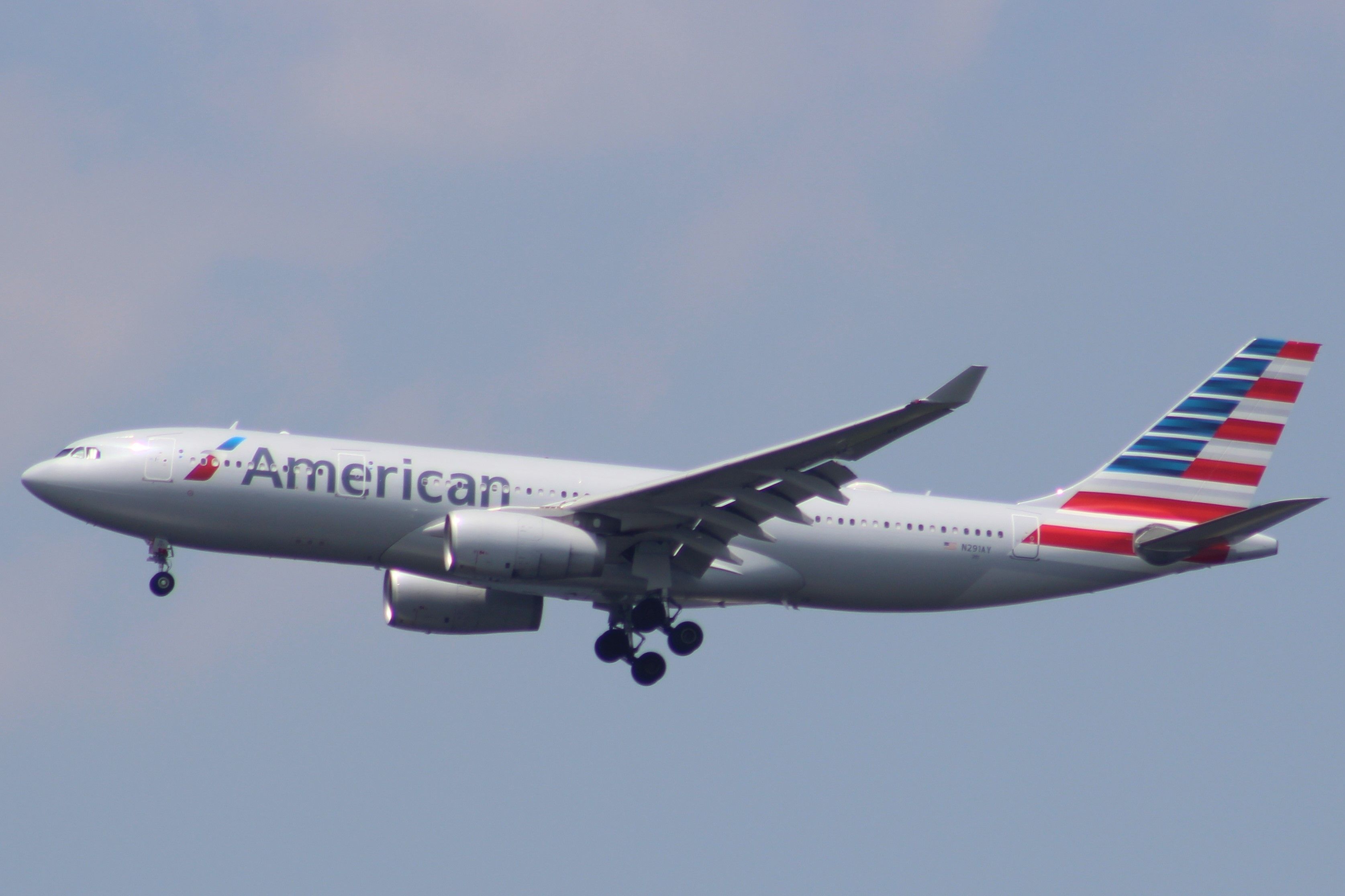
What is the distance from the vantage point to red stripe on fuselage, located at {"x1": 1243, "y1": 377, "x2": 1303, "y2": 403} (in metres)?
40.4

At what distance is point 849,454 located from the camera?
1136 inches

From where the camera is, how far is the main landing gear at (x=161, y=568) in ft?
107

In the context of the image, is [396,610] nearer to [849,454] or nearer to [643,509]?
[643,509]

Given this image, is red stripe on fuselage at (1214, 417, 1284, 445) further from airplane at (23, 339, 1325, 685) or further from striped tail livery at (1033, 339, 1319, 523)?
airplane at (23, 339, 1325, 685)

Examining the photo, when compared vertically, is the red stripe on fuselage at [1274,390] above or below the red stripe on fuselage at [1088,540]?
above

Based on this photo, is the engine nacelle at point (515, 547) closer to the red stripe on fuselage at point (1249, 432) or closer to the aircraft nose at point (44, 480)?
the aircraft nose at point (44, 480)

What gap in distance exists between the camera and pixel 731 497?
31094mm

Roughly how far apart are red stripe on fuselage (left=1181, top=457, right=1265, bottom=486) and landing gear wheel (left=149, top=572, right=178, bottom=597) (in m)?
22.7

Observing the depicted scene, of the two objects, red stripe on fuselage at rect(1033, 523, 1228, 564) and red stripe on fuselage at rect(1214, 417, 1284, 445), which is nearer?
red stripe on fuselage at rect(1033, 523, 1228, 564)

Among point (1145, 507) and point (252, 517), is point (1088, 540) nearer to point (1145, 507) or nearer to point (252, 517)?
point (1145, 507)

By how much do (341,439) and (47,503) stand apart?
5785 millimetres

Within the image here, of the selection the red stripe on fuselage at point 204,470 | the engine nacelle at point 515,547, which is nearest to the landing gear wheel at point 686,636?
the engine nacelle at point 515,547

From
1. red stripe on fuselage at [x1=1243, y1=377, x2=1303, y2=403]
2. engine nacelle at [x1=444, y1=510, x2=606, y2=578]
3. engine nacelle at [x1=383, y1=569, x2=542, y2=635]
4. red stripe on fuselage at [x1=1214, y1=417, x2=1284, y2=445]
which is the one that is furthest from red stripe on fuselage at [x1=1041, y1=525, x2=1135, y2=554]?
engine nacelle at [x1=383, y1=569, x2=542, y2=635]

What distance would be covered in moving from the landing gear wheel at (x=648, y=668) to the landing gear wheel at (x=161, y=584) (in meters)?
9.60
